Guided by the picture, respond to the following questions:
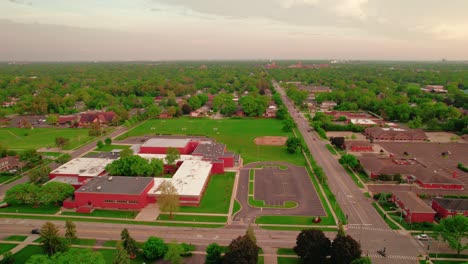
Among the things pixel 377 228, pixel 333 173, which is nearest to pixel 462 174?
pixel 333 173

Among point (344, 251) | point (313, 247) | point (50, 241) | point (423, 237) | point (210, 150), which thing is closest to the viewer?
point (344, 251)

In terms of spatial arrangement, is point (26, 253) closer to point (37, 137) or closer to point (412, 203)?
point (412, 203)

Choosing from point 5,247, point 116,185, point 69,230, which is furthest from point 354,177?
point 5,247

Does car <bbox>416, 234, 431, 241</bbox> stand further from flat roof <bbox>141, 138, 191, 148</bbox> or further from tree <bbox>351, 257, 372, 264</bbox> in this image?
flat roof <bbox>141, 138, 191, 148</bbox>

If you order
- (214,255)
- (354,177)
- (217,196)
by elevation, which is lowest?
(217,196)

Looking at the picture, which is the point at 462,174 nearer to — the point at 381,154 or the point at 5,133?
the point at 381,154

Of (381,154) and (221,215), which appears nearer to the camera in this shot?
(221,215)
